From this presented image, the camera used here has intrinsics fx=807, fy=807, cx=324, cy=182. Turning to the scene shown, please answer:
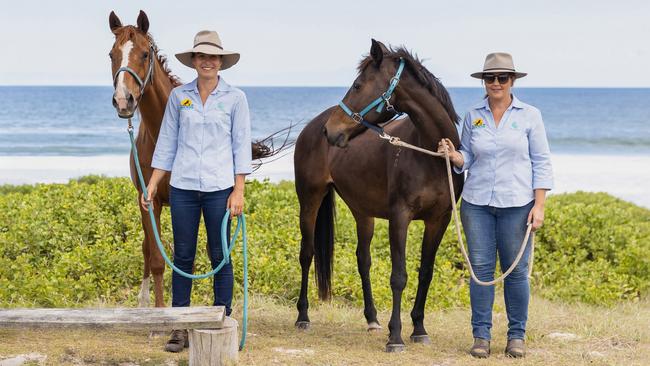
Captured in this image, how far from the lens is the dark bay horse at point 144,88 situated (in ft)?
16.6

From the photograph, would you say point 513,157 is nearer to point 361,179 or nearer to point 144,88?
point 361,179

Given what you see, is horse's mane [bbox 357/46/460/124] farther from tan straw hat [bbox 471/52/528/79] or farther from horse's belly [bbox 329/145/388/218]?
horse's belly [bbox 329/145/388/218]

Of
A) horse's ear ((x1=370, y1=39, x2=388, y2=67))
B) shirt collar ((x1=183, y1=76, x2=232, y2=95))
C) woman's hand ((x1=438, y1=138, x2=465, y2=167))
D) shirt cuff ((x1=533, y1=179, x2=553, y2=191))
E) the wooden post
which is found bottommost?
the wooden post

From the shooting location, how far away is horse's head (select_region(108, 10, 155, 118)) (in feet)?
16.4

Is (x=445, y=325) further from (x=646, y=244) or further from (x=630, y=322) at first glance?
(x=646, y=244)

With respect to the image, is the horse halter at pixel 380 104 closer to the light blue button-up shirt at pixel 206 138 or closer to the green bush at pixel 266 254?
the light blue button-up shirt at pixel 206 138

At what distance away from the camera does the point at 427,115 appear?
5.52m

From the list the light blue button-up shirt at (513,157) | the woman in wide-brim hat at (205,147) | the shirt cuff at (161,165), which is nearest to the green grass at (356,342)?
the woman in wide-brim hat at (205,147)

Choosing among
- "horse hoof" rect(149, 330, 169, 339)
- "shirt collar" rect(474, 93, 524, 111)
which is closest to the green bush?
"horse hoof" rect(149, 330, 169, 339)

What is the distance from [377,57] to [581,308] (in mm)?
3618

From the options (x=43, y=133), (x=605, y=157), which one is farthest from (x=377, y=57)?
(x=43, y=133)

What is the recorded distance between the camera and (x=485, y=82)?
528 centimetres

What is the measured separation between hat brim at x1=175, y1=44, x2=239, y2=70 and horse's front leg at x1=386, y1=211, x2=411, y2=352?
155 cm

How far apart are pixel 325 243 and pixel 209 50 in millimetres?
2641
